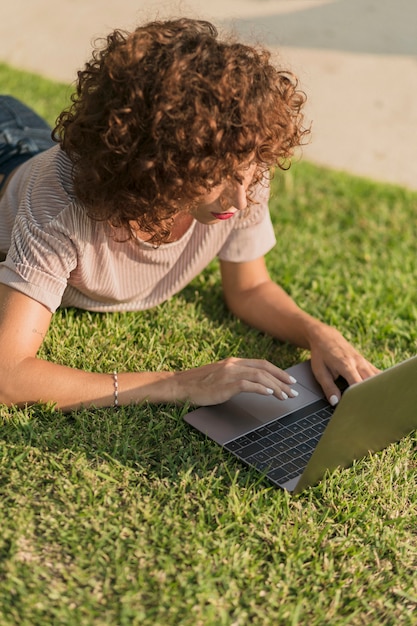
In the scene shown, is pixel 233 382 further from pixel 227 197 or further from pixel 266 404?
pixel 227 197

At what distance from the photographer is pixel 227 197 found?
230 centimetres

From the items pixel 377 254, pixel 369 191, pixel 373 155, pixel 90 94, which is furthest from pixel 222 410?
pixel 373 155

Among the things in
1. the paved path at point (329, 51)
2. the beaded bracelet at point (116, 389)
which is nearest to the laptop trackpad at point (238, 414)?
the beaded bracelet at point (116, 389)

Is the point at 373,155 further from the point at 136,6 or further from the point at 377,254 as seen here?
the point at 136,6

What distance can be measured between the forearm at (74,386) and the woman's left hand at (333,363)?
1.56ft

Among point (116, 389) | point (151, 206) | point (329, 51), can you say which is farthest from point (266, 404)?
point (329, 51)

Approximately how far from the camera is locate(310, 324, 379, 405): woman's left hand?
2.63 metres

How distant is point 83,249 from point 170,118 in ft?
1.95

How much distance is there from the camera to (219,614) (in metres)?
1.94

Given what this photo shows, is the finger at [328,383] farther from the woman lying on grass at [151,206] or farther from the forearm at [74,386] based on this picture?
the forearm at [74,386]

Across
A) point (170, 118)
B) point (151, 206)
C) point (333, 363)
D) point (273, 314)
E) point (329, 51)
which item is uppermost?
point (170, 118)

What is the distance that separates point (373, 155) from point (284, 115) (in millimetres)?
3417

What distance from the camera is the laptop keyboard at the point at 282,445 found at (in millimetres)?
2357

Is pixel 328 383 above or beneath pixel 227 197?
beneath
